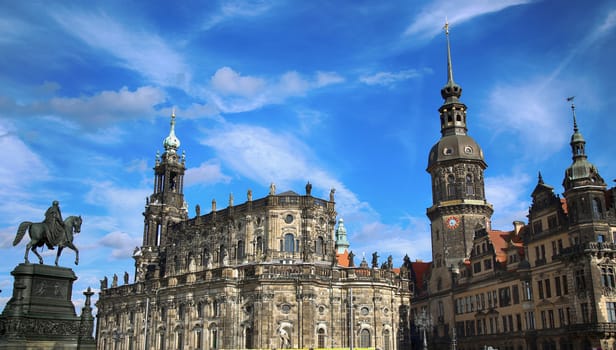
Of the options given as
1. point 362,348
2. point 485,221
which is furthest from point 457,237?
point 362,348

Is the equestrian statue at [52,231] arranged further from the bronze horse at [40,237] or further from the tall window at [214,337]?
the tall window at [214,337]

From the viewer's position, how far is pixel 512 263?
61344 millimetres

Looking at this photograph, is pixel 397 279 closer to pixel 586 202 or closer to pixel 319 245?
pixel 319 245

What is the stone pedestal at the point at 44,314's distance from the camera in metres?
23.6

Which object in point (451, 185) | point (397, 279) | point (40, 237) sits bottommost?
point (40, 237)

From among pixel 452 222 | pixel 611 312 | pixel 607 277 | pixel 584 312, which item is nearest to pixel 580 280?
pixel 607 277

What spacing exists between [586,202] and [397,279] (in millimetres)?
23775

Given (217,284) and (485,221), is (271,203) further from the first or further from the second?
(485,221)

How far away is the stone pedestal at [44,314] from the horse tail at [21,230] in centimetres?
115

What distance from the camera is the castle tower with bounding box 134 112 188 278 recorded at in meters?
82.6

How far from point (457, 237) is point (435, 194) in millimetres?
6278

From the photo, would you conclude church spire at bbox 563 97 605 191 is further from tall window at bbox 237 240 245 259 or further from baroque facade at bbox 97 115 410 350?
tall window at bbox 237 240 245 259

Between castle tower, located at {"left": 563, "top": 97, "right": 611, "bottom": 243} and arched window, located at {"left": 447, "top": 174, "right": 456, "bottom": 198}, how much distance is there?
1926 cm

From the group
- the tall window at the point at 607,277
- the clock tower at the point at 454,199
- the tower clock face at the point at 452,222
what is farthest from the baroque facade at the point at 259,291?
the tall window at the point at 607,277
